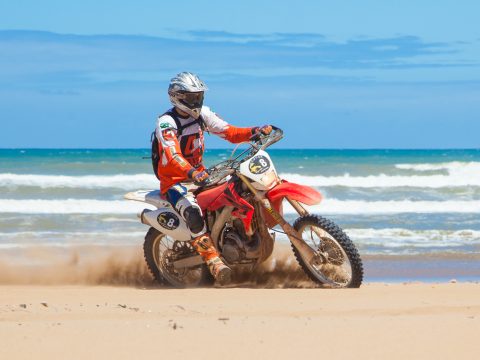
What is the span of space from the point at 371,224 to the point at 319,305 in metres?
10.9

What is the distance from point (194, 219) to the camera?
8.59m

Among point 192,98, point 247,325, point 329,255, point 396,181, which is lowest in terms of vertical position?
point 247,325

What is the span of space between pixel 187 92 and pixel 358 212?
44.4ft

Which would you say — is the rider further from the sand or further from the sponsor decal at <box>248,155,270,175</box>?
the sand

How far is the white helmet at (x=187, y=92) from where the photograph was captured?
333 inches

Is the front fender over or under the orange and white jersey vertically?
under

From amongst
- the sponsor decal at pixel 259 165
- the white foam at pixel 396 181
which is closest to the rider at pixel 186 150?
the sponsor decal at pixel 259 165

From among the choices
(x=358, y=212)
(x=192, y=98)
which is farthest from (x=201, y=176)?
(x=358, y=212)

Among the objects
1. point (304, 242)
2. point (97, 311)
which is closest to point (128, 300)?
point (97, 311)

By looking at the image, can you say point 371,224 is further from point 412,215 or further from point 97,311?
point 97,311

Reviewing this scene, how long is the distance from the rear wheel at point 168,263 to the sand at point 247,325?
0.83 meters

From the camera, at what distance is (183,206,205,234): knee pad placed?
8594 millimetres

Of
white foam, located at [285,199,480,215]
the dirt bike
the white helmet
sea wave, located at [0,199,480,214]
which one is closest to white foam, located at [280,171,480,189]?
white foam, located at [285,199,480,215]

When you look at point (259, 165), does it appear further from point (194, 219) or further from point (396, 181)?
point (396, 181)
